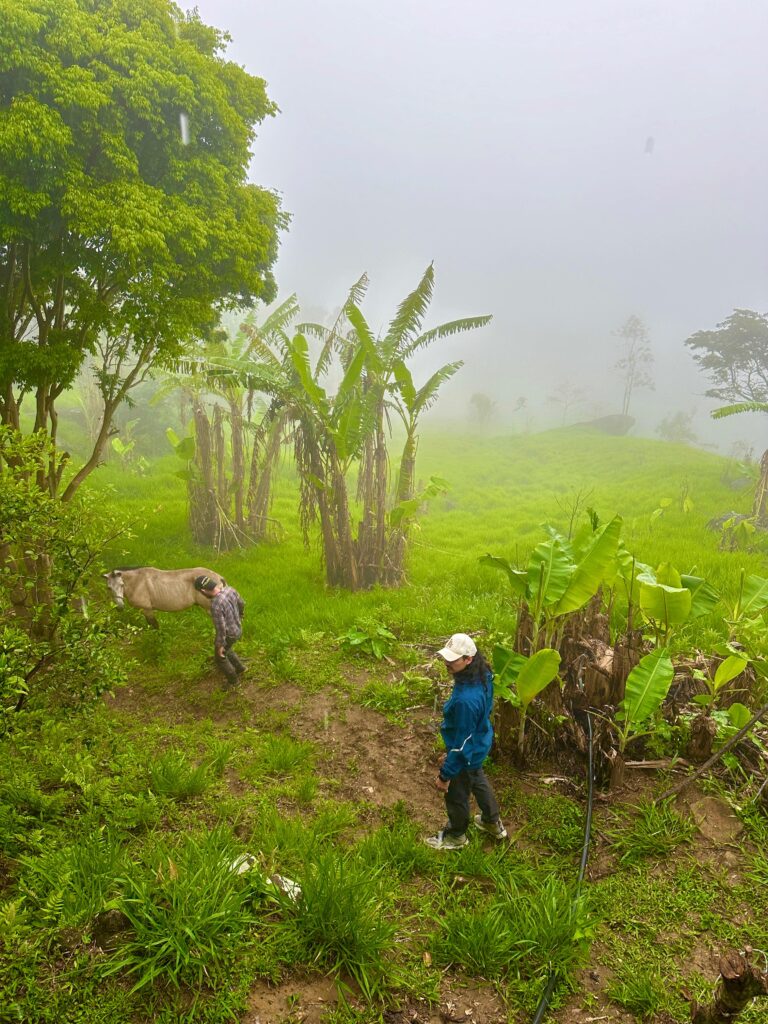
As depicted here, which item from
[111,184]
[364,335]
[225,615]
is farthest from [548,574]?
[111,184]

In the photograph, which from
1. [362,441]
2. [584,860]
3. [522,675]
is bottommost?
[584,860]

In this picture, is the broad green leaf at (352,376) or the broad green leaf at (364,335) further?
the broad green leaf at (364,335)

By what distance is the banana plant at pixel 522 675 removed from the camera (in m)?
3.72

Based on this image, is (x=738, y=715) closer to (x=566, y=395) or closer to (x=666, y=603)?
(x=666, y=603)

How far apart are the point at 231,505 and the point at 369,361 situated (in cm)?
454

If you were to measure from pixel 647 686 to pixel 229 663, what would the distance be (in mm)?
4091

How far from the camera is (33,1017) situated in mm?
2197

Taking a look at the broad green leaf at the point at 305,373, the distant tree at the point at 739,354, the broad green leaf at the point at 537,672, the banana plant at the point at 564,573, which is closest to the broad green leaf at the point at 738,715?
the banana plant at the point at 564,573

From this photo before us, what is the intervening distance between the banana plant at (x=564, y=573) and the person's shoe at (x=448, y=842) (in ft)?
5.21

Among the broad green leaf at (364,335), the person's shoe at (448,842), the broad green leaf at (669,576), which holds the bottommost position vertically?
the person's shoe at (448,842)

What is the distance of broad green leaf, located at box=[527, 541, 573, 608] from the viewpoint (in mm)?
4188

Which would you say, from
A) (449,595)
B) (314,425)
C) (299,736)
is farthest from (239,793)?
(314,425)

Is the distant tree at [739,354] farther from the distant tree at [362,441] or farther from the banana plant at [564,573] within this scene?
the banana plant at [564,573]

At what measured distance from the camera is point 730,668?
13.6ft
